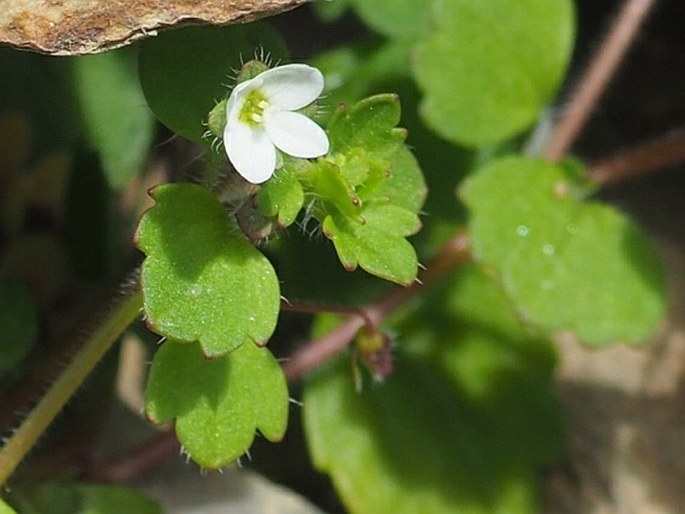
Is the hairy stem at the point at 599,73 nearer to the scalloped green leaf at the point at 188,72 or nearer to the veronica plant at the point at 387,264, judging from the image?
the veronica plant at the point at 387,264

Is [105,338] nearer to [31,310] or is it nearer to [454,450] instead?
[31,310]

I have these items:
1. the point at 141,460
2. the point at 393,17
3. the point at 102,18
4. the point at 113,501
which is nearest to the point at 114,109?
the point at 393,17

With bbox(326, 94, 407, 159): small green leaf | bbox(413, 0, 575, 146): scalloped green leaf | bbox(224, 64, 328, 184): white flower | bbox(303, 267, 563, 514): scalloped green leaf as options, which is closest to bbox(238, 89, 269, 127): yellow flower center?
bbox(224, 64, 328, 184): white flower

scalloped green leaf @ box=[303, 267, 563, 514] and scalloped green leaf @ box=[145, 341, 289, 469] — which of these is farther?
scalloped green leaf @ box=[303, 267, 563, 514]

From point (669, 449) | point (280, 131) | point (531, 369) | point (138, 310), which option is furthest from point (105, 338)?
point (669, 449)

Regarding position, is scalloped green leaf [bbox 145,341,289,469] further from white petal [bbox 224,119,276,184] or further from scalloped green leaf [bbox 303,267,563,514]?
scalloped green leaf [bbox 303,267,563,514]
